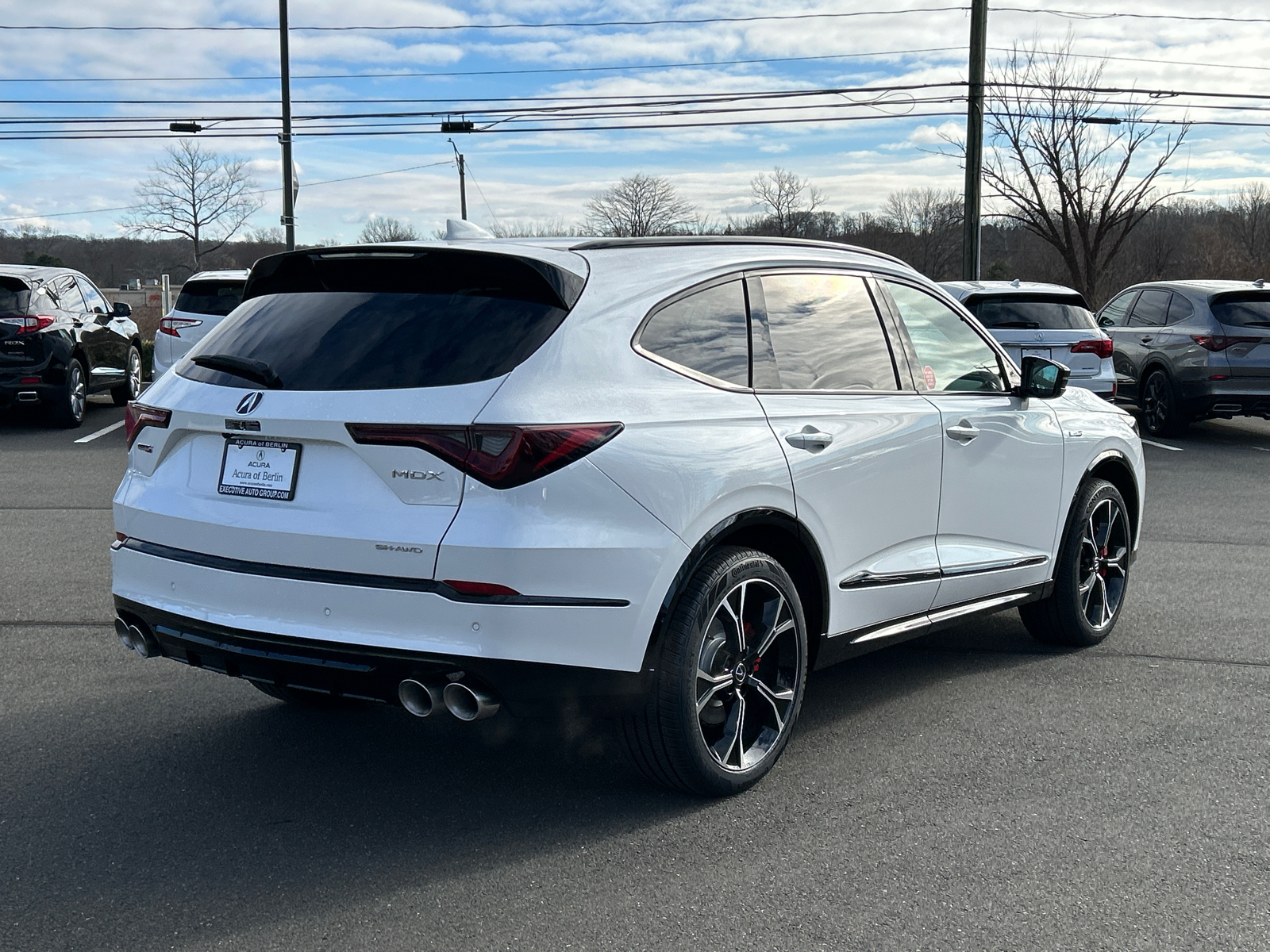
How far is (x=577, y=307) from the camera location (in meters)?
3.71

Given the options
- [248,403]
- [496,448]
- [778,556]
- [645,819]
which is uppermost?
[248,403]

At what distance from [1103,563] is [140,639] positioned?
14.0 feet

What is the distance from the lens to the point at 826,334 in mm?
4535

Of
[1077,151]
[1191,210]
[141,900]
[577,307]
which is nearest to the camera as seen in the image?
[141,900]

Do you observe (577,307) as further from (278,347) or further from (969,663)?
(969,663)

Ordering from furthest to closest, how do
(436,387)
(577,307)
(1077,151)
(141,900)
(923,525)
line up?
(1077,151)
(923,525)
(577,307)
(436,387)
(141,900)

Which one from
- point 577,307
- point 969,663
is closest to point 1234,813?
point 969,663

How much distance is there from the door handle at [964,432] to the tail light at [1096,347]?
9.41 m

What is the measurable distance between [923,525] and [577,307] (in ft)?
5.73

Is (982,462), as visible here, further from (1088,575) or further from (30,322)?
(30,322)

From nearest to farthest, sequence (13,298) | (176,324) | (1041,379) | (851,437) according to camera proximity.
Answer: (851,437), (1041,379), (13,298), (176,324)

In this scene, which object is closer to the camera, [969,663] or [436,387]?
[436,387]

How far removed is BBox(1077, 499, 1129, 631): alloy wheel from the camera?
5.86m

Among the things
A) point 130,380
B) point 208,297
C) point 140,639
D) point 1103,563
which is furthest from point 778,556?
point 130,380
